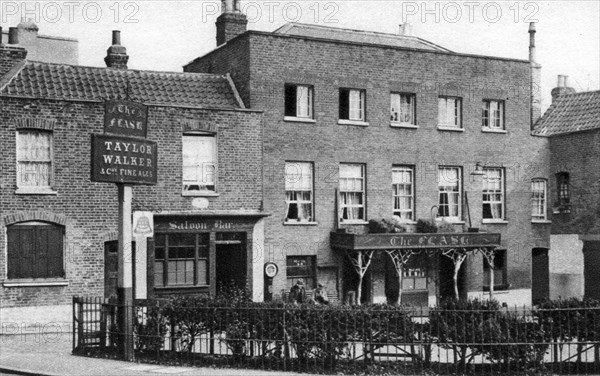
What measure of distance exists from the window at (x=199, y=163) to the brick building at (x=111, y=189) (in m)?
0.03

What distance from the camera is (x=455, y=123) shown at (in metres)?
29.6

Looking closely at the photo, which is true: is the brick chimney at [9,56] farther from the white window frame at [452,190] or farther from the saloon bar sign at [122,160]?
the white window frame at [452,190]

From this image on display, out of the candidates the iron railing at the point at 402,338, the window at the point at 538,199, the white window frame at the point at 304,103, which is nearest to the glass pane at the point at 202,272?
the white window frame at the point at 304,103

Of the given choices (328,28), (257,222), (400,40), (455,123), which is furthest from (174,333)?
(400,40)

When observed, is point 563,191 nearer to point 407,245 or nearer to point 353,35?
point 407,245

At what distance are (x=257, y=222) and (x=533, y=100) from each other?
1728 centimetres

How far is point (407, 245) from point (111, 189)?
32.4 feet

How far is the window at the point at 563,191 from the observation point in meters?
31.5

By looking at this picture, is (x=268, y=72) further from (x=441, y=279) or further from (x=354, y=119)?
(x=441, y=279)

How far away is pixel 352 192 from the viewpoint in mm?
27703

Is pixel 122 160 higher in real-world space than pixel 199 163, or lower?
lower

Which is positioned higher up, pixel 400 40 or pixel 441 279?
pixel 400 40

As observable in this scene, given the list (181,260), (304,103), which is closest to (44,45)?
(304,103)

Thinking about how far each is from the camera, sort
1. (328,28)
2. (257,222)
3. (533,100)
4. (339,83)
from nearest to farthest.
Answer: (257,222), (339,83), (328,28), (533,100)
